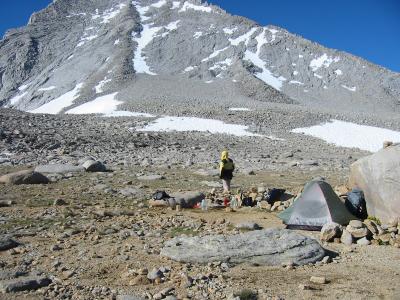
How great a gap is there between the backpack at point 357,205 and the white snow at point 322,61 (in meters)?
122

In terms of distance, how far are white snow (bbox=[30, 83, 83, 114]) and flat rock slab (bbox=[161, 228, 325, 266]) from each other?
9299cm

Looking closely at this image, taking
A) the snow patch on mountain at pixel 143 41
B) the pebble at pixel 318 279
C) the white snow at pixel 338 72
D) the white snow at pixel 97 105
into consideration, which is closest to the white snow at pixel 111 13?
the snow patch on mountain at pixel 143 41

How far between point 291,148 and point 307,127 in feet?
61.6

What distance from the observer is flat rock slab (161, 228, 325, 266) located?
910 centimetres

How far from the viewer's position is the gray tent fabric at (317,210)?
40.5 ft

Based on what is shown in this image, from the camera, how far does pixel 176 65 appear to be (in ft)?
427

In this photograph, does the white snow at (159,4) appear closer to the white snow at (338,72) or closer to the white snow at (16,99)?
the white snow at (16,99)

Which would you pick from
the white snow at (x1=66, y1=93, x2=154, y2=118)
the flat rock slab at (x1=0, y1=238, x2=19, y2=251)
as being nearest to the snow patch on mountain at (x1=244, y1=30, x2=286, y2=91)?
the white snow at (x1=66, y1=93, x2=154, y2=118)

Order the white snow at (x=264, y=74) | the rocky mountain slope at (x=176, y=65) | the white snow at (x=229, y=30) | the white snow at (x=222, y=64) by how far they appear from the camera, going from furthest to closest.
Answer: the white snow at (x=229, y=30), the white snow at (x=222, y=64), the white snow at (x=264, y=74), the rocky mountain slope at (x=176, y=65)

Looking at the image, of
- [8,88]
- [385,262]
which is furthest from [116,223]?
[8,88]

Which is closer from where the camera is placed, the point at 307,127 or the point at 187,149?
the point at 187,149

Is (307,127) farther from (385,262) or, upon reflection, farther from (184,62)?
(184,62)

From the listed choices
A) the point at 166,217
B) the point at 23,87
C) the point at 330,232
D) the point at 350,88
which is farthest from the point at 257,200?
the point at 23,87

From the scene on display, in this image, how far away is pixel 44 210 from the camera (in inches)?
525
